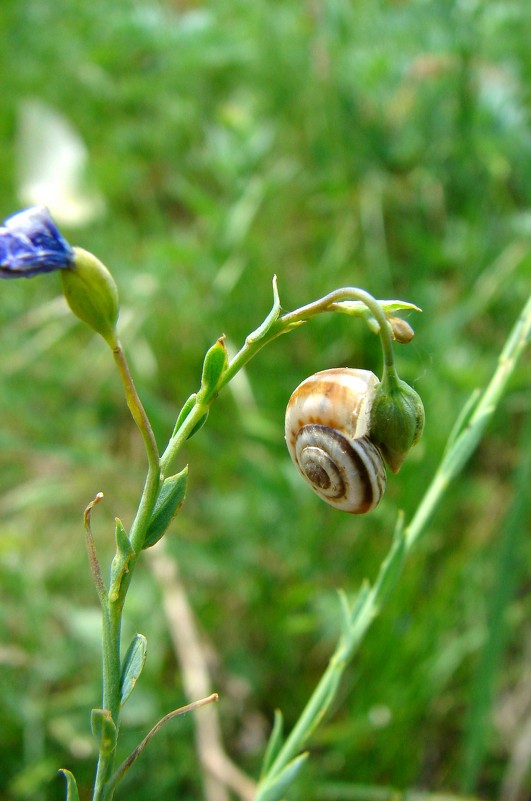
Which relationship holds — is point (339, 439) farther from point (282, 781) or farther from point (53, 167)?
point (53, 167)

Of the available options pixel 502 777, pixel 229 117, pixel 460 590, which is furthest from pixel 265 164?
pixel 502 777

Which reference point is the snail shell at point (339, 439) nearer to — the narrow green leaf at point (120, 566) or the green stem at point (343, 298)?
the green stem at point (343, 298)

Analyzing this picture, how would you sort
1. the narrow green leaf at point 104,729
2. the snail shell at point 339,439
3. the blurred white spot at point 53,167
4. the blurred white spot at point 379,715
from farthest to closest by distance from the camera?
the blurred white spot at point 53,167 < the blurred white spot at point 379,715 < the snail shell at point 339,439 < the narrow green leaf at point 104,729

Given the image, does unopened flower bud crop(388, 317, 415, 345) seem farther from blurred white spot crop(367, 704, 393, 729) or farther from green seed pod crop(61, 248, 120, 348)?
blurred white spot crop(367, 704, 393, 729)

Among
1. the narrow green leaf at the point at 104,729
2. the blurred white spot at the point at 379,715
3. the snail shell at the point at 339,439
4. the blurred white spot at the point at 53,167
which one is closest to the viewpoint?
the narrow green leaf at the point at 104,729

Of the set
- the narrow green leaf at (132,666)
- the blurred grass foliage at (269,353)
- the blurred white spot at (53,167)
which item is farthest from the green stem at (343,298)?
the blurred white spot at (53,167)

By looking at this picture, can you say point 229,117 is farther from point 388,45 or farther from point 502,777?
point 502,777
